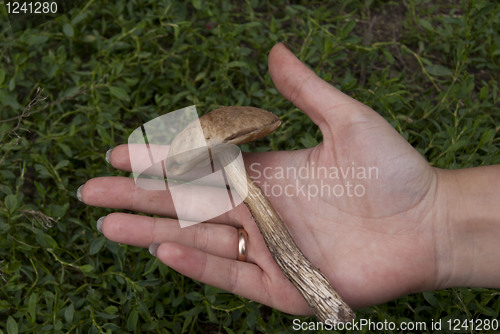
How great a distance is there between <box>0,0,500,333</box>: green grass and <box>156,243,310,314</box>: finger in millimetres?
184

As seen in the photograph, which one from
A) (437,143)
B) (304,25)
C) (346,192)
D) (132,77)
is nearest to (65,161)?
(132,77)

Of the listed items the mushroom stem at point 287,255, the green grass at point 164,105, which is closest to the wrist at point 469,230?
the green grass at point 164,105

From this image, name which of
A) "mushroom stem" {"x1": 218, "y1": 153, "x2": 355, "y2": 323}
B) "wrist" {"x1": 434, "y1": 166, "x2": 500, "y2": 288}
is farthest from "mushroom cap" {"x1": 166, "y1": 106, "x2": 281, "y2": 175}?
"wrist" {"x1": 434, "y1": 166, "x2": 500, "y2": 288}

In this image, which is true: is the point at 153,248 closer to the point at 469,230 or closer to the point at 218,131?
the point at 218,131

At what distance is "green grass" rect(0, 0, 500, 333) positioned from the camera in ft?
7.99

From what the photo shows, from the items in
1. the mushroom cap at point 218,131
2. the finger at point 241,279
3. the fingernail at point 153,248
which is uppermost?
the mushroom cap at point 218,131

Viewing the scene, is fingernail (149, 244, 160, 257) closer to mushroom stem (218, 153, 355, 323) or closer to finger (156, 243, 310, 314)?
finger (156, 243, 310, 314)

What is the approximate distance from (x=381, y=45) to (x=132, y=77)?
1825 mm

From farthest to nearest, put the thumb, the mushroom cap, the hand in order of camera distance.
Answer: the thumb < the hand < the mushroom cap

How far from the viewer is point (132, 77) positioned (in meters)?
3.17

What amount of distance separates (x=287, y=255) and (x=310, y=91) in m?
0.82

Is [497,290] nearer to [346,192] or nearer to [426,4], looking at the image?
[346,192]

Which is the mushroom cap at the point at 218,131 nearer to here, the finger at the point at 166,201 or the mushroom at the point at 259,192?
the mushroom at the point at 259,192

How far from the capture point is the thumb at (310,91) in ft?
7.51
